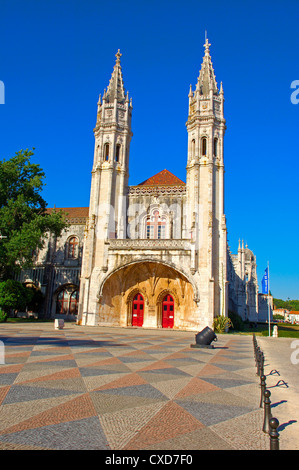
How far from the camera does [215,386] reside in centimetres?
840

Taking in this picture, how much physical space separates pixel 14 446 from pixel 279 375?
27.0 ft

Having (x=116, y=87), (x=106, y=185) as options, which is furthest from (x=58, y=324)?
(x=116, y=87)

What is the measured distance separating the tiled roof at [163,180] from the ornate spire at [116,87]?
25.8ft

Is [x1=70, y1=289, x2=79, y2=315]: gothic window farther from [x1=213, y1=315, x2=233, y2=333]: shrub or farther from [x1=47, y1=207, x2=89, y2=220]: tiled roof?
[x1=213, y1=315, x2=233, y2=333]: shrub

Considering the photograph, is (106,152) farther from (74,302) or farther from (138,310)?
Answer: (74,302)

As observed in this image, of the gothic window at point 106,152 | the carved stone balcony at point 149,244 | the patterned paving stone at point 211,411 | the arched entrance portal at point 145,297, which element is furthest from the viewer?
the gothic window at point 106,152

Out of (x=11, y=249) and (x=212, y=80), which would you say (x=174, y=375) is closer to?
(x=11, y=249)

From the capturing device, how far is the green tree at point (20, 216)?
89.1ft

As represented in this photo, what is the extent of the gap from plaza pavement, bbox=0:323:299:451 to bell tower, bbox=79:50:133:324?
18.0 meters

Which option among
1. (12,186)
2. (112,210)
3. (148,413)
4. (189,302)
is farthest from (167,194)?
(148,413)

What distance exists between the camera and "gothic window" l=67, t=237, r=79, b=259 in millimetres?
37344

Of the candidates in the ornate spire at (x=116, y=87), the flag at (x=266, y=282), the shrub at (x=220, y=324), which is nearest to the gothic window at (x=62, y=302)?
the shrub at (x=220, y=324)

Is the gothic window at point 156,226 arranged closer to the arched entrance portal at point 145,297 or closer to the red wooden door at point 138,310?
the arched entrance portal at point 145,297

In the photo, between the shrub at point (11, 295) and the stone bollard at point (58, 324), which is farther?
the shrub at point (11, 295)
